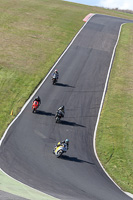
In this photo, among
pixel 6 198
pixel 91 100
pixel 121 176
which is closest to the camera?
pixel 6 198

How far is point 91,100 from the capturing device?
34594mm

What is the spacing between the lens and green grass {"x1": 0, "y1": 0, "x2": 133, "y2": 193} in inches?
1054

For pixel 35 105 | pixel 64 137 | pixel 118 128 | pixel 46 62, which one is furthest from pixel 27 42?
pixel 64 137

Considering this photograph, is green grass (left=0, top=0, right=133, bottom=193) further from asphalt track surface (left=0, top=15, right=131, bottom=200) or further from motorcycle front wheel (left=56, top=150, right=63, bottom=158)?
motorcycle front wheel (left=56, top=150, right=63, bottom=158)

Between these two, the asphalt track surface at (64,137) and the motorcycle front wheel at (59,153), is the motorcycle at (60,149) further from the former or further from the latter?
the asphalt track surface at (64,137)

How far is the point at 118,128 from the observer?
29641 mm

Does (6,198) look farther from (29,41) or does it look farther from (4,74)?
(29,41)

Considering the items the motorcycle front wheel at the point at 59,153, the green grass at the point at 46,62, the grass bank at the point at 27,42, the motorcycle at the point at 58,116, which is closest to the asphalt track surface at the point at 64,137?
the motorcycle front wheel at the point at 59,153

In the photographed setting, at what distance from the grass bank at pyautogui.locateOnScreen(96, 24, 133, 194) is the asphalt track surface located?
85 centimetres

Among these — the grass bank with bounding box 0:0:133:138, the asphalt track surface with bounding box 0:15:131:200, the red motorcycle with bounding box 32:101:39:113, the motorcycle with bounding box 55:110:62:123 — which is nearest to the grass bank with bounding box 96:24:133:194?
the asphalt track surface with bounding box 0:15:131:200

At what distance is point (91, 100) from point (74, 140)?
922 centimetres

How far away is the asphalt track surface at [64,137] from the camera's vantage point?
19.5 meters

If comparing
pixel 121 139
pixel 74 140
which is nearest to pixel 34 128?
pixel 74 140

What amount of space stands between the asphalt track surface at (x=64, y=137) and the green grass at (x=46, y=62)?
1.27 meters
